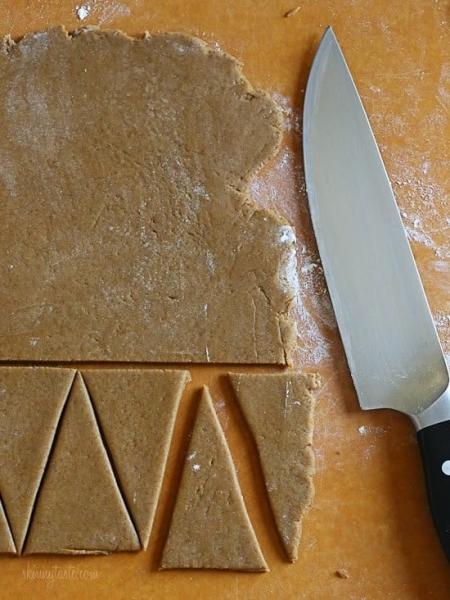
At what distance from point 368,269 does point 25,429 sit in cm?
88

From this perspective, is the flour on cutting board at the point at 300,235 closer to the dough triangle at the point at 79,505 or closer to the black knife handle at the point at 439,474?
the black knife handle at the point at 439,474

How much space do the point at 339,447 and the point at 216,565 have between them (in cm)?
39

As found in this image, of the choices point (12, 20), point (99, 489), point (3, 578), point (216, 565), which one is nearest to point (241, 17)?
point (12, 20)

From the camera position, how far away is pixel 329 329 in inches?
65.0

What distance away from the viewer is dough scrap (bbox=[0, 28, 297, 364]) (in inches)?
62.9

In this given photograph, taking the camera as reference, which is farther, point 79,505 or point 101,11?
point 101,11

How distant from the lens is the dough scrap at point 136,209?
1597mm

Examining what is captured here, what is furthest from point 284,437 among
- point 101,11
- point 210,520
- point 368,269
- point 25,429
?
point 101,11

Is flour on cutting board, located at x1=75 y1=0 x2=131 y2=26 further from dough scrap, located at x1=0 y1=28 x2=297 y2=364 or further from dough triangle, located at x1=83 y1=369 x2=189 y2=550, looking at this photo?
dough triangle, located at x1=83 y1=369 x2=189 y2=550

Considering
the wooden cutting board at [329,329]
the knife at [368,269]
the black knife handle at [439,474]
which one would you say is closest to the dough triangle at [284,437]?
the wooden cutting board at [329,329]

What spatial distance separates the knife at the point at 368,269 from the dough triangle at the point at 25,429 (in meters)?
0.69

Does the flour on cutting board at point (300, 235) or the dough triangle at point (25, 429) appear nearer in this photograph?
the dough triangle at point (25, 429)

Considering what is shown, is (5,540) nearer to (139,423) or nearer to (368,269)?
(139,423)

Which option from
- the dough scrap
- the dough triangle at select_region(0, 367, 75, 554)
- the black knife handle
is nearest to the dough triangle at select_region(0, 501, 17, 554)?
the dough triangle at select_region(0, 367, 75, 554)
